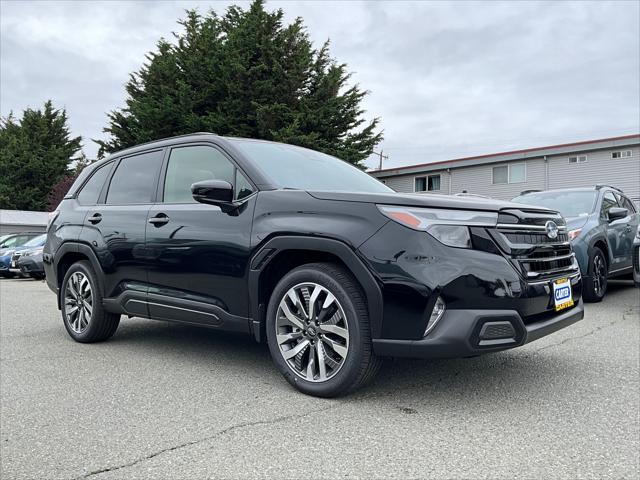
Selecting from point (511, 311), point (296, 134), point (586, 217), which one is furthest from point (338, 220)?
point (296, 134)

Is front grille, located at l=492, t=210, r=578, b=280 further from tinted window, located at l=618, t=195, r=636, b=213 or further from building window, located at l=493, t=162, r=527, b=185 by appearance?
building window, located at l=493, t=162, r=527, b=185

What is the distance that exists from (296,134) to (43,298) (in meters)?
15.9

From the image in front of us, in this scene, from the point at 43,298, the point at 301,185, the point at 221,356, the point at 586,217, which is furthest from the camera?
the point at 43,298

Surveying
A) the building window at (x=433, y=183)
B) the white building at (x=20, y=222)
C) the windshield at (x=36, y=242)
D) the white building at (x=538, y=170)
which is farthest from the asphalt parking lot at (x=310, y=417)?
the white building at (x=20, y=222)

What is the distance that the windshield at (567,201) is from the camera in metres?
7.86

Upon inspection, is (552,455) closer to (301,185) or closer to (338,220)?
(338,220)

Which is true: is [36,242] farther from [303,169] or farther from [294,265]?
[294,265]

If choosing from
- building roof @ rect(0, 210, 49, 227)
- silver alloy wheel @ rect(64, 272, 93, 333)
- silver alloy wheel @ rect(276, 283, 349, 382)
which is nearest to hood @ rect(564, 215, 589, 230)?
silver alloy wheel @ rect(276, 283, 349, 382)

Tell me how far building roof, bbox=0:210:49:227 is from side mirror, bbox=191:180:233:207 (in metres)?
34.0

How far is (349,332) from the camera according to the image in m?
3.22

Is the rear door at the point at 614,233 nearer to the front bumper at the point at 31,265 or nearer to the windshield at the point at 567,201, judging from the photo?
the windshield at the point at 567,201

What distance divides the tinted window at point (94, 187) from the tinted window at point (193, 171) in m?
1.10

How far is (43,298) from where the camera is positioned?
963cm

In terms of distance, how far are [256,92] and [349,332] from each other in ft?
75.1
